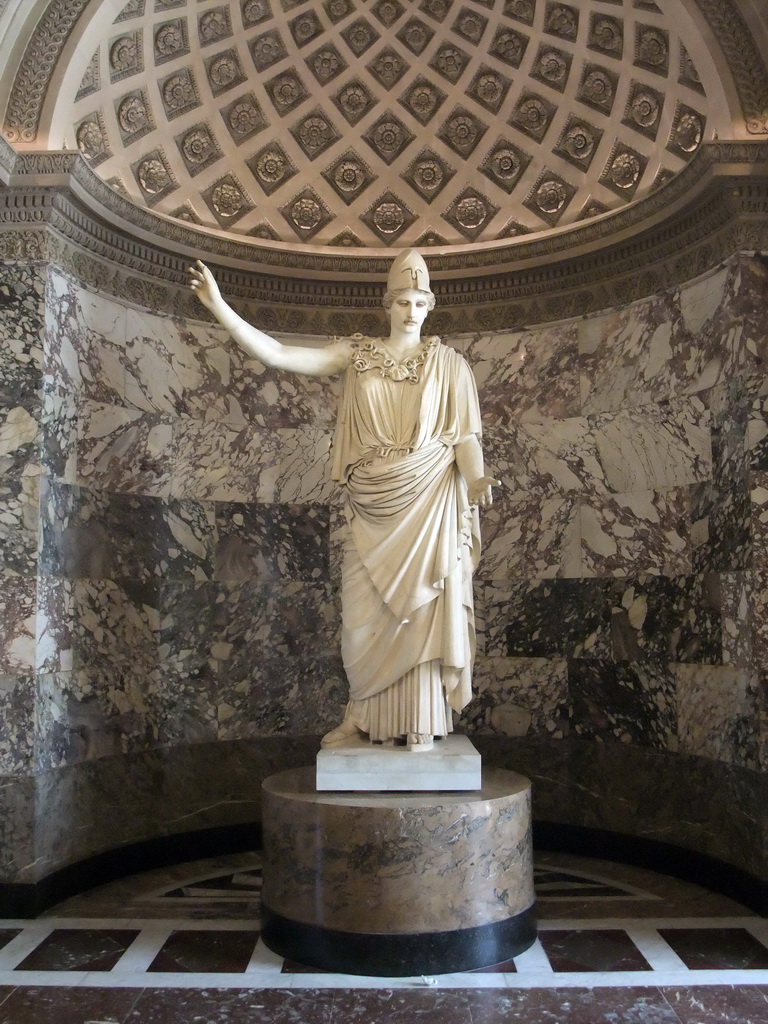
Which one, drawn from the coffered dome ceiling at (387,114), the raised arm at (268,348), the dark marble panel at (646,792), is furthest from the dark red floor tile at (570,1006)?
the coffered dome ceiling at (387,114)

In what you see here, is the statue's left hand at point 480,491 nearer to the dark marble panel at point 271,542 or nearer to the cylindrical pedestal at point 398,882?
the cylindrical pedestal at point 398,882

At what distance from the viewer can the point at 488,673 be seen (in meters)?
6.03

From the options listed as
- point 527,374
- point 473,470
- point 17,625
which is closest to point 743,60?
point 527,374

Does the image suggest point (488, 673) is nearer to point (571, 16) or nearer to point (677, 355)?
point (677, 355)

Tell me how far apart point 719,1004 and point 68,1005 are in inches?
102

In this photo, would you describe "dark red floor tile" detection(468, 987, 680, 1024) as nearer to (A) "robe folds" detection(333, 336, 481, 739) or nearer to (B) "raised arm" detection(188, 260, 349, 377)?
(A) "robe folds" detection(333, 336, 481, 739)

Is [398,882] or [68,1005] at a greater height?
[398,882]

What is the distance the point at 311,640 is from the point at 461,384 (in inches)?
91.5

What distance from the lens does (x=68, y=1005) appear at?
3.63 meters

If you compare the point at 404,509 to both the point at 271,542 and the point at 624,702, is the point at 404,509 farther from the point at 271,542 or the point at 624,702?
the point at 624,702

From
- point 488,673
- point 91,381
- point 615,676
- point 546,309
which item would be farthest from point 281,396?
point 615,676

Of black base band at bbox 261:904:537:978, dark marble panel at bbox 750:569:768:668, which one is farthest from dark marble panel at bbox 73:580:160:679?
dark marble panel at bbox 750:569:768:668

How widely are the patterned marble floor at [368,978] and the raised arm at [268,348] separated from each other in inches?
109

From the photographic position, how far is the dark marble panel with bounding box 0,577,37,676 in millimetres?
4754
